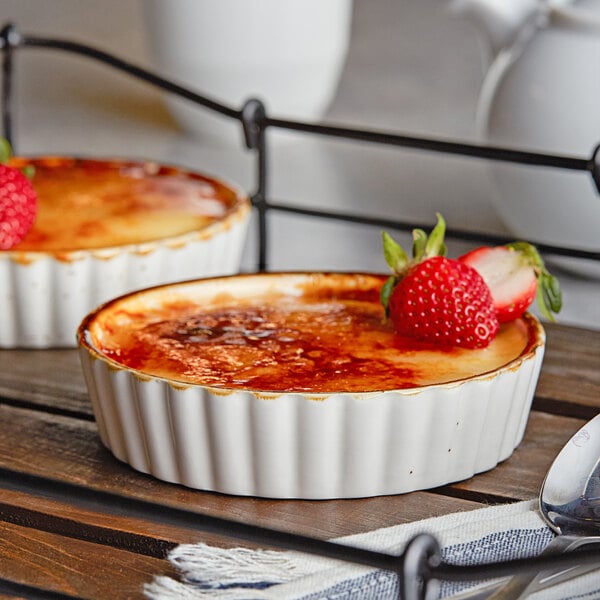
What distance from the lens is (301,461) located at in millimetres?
760

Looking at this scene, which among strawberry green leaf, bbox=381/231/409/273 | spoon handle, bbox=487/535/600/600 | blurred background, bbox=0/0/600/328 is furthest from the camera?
blurred background, bbox=0/0/600/328

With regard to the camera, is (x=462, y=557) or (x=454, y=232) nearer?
(x=462, y=557)

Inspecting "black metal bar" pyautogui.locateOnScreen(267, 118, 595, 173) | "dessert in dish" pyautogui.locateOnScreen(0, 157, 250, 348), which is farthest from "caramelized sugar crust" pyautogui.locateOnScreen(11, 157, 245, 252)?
"black metal bar" pyautogui.locateOnScreen(267, 118, 595, 173)

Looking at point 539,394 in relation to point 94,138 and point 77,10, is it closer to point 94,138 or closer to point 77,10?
point 94,138

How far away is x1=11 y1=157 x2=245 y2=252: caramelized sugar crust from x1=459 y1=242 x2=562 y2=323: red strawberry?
350 millimetres

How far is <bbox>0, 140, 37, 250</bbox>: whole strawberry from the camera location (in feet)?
3.44

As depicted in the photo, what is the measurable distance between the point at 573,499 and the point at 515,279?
0.64 feet

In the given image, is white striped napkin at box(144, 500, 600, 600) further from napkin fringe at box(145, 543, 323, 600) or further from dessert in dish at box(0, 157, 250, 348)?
dessert in dish at box(0, 157, 250, 348)

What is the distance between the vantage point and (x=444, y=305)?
32.2 inches

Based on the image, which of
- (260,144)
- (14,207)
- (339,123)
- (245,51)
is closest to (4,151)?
(14,207)

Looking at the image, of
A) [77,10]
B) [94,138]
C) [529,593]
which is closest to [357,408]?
[529,593]

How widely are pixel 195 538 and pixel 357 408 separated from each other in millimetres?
132

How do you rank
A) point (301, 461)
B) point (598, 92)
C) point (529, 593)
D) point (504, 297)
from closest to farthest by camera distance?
point (529, 593) → point (301, 461) → point (504, 297) → point (598, 92)

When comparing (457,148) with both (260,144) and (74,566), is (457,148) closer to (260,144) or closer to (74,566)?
(260,144)
